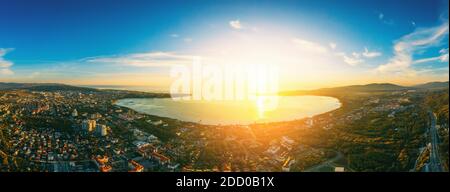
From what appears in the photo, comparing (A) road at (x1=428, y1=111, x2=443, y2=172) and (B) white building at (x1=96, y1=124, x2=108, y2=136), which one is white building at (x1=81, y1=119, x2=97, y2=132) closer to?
(B) white building at (x1=96, y1=124, x2=108, y2=136)

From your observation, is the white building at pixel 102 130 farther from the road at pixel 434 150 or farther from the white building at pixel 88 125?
the road at pixel 434 150

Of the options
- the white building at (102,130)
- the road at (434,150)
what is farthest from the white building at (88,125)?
the road at (434,150)

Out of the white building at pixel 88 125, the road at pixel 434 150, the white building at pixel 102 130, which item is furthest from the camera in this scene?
the white building at pixel 88 125

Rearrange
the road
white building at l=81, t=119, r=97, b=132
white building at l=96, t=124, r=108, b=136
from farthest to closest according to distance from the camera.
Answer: white building at l=81, t=119, r=97, b=132, white building at l=96, t=124, r=108, b=136, the road

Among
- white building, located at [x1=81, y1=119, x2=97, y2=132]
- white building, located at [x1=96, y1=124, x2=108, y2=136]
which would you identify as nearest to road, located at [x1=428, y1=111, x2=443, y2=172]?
white building, located at [x1=96, y1=124, x2=108, y2=136]

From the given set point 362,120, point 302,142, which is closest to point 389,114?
point 362,120

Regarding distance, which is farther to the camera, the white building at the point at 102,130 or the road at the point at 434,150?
the white building at the point at 102,130

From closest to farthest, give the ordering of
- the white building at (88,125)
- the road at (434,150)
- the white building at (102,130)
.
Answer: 1. the road at (434,150)
2. the white building at (102,130)
3. the white building at (88,125)

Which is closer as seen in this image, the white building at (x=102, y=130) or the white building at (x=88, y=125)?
the white building at (x=102, y=130)
